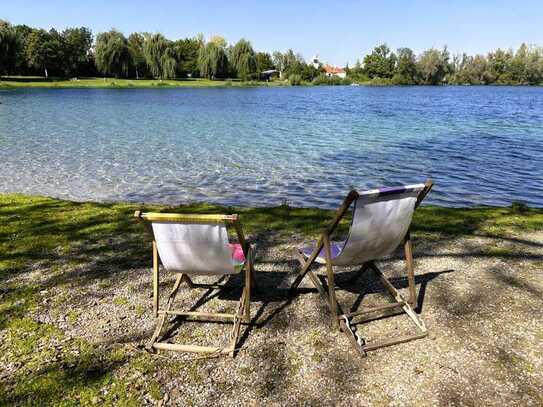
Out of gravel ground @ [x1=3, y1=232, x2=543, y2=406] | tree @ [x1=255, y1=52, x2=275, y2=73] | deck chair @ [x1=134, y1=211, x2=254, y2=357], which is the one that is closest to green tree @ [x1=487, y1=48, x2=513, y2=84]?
tree @ [x1=255, y1=52, x2=275, y2=73]

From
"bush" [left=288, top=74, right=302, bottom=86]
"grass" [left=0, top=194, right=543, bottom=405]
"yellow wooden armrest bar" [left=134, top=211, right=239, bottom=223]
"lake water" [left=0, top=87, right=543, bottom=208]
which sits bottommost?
"lake water" [left=0, top=87, right=543, bottom=208]

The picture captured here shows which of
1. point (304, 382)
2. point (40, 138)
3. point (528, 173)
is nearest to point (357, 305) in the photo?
point (304, 382)

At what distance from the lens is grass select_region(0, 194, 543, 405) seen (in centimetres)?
379

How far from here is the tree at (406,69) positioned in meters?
145

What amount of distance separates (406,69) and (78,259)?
511 ft

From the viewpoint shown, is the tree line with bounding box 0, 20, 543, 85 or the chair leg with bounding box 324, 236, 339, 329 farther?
the tree line with bounding box 0, 20, 543, 85

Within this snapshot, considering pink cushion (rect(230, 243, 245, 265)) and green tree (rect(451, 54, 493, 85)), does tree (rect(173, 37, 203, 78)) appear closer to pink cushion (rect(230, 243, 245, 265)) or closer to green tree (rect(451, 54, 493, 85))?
green tree (rect(451, 54, 493, 85))

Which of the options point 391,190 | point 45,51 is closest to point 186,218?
point 391,190

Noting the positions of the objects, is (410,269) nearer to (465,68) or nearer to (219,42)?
(219,42)

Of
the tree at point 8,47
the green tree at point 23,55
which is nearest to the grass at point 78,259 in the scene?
the tree at point 8,47

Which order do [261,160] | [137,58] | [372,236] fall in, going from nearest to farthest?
[372,236], [261,160], [137,58]

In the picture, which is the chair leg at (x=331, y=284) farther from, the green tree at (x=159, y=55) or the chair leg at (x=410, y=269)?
the green tree at (x=159, y=55)

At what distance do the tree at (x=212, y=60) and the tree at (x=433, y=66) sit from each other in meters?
72.3

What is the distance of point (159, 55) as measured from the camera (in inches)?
4008
